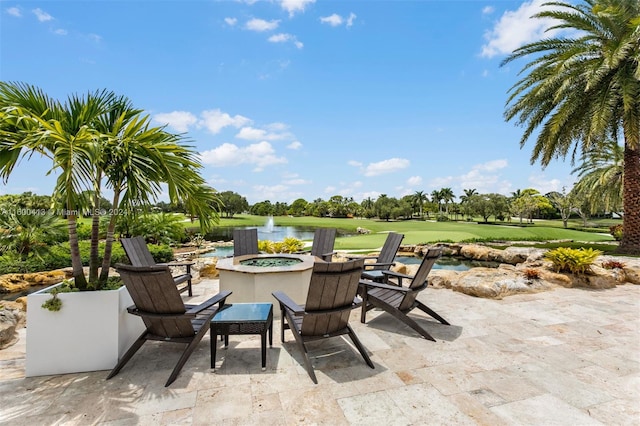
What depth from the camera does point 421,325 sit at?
418cm

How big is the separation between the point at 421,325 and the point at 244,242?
4044 millimetres

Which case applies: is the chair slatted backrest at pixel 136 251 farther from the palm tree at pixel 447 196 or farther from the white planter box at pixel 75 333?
the palm tree at pixel 447 196

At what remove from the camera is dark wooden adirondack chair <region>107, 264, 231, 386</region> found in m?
2.65

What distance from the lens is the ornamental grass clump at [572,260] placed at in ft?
21.2

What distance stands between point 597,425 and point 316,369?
220cm

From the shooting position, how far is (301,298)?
4688mm

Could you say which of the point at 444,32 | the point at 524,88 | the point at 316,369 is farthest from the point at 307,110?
the point at 316,369

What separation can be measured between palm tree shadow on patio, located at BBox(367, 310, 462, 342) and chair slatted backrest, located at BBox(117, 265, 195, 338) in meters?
2.50

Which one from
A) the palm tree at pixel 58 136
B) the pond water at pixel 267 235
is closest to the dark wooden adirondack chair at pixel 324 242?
the palm tree at pixel 58 136

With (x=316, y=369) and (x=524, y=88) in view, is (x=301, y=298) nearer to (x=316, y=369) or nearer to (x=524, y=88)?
(x=316, y=369)

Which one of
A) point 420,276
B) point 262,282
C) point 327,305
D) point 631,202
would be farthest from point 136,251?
point 631,202

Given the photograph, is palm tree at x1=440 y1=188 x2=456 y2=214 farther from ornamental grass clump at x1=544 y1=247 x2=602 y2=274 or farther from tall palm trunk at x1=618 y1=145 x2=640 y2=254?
ornamental grass clump at x1=544 y1=247 x2=602 y2=274

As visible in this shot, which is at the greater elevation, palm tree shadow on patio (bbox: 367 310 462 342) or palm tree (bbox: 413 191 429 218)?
palm tree (bbox: 413 191 429 218)

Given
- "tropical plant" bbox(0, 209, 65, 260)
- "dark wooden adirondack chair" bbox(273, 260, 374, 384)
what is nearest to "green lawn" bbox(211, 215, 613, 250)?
"tropical plant" bbox(0, 209, 65, 260)
